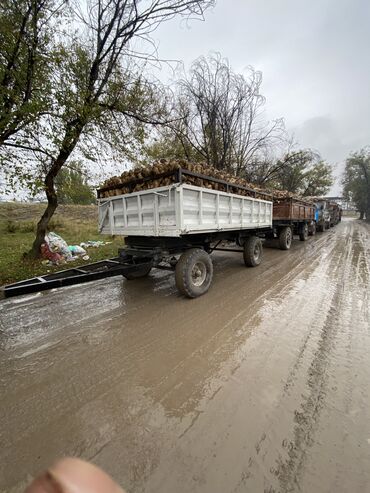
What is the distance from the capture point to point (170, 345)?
114 inches

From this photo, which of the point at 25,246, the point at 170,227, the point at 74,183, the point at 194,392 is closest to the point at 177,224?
the point at 170,227

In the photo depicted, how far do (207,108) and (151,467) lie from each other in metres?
14.3

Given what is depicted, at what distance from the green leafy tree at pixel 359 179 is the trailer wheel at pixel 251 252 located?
37.8m

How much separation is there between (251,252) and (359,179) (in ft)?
135

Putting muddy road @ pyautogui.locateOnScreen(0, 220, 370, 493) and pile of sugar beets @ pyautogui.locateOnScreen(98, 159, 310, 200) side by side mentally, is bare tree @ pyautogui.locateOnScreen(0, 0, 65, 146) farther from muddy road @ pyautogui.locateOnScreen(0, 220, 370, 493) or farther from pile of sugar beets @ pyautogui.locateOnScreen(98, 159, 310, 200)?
muddy road @ pyautogui.locateOnScreen(0, 220, 370, 493)

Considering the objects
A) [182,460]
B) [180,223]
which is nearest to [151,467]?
[182,460]

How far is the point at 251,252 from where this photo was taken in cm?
639

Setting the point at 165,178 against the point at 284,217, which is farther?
the point at 284,217

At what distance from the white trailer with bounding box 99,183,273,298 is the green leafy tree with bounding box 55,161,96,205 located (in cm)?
228

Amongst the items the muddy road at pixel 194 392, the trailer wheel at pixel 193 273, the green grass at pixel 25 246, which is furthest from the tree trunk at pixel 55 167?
the trailer wheel at pixel 193 273

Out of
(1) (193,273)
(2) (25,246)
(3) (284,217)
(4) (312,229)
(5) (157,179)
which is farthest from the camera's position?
(4) (312,229)

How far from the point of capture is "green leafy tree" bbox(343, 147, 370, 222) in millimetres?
35622

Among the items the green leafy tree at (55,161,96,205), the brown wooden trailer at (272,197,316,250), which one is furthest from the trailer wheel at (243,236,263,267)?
the green leafy tree at (55,161,96,205)

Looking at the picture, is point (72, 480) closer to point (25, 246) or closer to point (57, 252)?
point (57, 252)
